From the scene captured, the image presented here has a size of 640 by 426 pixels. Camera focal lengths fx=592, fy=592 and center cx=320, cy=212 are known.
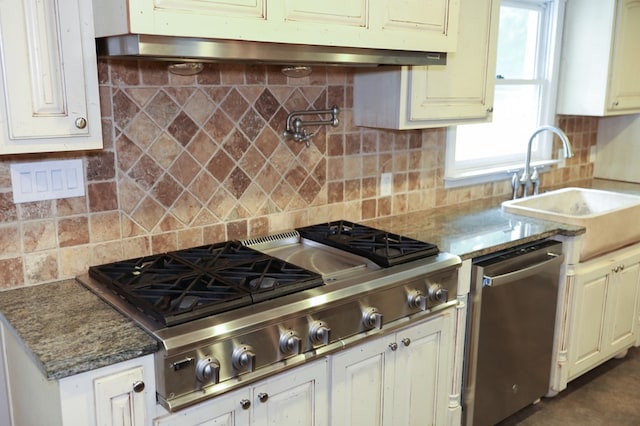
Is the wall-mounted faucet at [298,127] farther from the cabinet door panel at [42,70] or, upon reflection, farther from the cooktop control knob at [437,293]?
the cabinet door panel at [42,70]

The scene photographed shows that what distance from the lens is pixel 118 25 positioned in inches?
57.3

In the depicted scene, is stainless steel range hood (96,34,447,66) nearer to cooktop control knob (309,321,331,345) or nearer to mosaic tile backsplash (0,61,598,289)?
mosaic tile backsplash (0,61,598,289)

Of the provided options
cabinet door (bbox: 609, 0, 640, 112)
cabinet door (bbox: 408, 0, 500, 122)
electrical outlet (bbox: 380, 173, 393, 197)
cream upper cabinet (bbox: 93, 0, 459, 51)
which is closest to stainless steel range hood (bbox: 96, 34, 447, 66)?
cream upper cabinet (bbox: 93, 0, 459, 51)

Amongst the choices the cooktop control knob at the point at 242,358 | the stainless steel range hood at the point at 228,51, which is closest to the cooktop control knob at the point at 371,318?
the cooktop control knob at the point at 242,358

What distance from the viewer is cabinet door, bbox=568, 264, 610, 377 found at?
108 inches

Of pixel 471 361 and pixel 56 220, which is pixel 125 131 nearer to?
pixel 56 220

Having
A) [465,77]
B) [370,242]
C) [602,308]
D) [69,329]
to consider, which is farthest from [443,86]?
[69,329]

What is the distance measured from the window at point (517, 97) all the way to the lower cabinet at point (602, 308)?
2.39 ft

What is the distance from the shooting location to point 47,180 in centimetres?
181

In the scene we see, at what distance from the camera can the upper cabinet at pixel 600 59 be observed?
3.26m

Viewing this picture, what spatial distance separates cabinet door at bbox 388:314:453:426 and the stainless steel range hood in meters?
0.93

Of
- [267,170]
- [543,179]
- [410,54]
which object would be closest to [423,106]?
[410,54]

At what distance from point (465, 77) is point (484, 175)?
81cm

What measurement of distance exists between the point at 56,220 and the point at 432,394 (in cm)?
145
